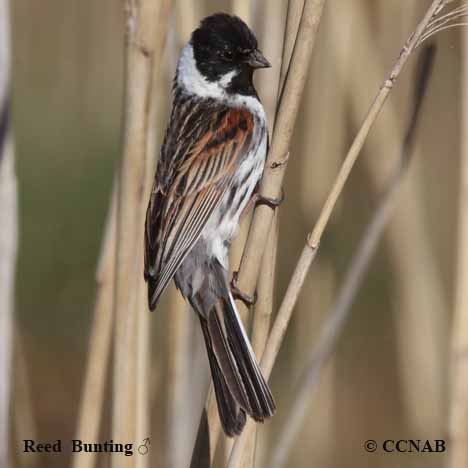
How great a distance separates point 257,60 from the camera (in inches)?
113

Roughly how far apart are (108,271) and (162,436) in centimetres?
160

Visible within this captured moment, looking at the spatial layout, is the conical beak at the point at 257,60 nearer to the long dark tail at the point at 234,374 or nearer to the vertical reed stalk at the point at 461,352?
the vertical reed stalk at the point at 461,352

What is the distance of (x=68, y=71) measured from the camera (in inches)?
199

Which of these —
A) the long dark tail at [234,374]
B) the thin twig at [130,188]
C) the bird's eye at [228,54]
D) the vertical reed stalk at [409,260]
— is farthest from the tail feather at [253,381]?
the vertical reed stalk at [409,260]

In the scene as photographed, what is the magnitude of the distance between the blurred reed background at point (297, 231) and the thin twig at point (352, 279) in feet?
0.61

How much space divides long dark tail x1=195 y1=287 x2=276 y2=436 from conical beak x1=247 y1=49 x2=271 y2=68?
73cm

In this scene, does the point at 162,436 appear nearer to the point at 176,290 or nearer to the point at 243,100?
the point at 176,290

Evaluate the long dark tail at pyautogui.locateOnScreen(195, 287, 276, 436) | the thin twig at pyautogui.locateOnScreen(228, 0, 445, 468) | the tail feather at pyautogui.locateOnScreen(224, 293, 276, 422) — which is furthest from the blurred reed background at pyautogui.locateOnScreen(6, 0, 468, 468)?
the thin twig at pyautogui.locateOnScreen(228, 0, 445, 468)

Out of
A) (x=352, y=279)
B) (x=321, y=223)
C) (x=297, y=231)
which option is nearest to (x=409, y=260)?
(x=352, y=279)

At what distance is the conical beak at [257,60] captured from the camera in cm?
284

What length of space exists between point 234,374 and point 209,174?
2.48ft

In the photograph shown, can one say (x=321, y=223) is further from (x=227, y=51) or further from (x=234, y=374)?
(x=227, y=51)

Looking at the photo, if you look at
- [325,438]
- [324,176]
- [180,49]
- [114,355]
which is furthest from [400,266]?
[114,355]

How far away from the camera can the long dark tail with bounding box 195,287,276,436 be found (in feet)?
7.54
